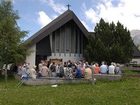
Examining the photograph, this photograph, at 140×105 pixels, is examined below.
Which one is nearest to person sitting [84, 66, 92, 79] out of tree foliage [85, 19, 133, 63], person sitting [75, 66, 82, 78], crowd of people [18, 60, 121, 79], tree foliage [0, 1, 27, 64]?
crowd of people [18, 60, 121, 79]

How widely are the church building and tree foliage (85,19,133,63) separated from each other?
1.73 m

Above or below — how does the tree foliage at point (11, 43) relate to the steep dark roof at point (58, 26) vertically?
below

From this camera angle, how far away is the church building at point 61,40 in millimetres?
45250

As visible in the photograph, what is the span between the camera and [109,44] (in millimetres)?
46312

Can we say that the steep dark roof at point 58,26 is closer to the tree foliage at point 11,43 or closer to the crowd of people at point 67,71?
the tree foliage at point 11,43

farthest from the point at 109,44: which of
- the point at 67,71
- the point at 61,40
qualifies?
the point at 67,71

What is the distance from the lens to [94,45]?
45.4 m

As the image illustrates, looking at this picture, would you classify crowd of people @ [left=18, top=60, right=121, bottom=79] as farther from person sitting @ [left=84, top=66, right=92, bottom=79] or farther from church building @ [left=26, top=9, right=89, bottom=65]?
church building @ [left=26, top=9, right=89, bottom=65]

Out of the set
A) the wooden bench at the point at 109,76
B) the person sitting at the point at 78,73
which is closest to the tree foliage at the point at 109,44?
the wooden bench at the point at 109,76

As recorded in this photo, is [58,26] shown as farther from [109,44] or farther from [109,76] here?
[109,76]

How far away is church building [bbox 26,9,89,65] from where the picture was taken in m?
45.2

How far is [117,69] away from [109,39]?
45.6 feet

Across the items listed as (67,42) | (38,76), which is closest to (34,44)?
(67,42)

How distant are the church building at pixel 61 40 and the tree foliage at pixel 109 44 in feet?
5.68
